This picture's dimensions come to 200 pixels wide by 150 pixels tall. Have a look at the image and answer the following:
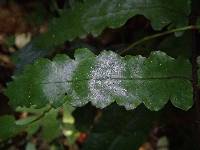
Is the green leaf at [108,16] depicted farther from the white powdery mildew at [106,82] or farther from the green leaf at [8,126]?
the green leaf at [8,126]

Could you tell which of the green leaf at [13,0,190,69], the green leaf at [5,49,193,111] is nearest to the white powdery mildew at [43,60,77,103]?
the green leaf at [5,49,193,111]

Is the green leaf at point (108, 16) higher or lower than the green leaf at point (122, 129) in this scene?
higher

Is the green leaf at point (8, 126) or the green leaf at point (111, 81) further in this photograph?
the green leaf at point (8, 126)

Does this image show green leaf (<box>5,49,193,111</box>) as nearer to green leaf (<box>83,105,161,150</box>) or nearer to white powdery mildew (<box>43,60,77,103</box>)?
white powdery mildew (<box>43,60,77,103</box>)

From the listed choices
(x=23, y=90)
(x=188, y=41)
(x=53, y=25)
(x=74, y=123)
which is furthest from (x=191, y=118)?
(x=23, y=90)

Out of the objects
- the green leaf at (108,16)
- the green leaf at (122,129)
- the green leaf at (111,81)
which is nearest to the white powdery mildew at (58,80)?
the green leaf at (111,81)

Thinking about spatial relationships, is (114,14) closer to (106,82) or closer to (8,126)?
(106,82)

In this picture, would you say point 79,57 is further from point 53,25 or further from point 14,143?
point 14,143
